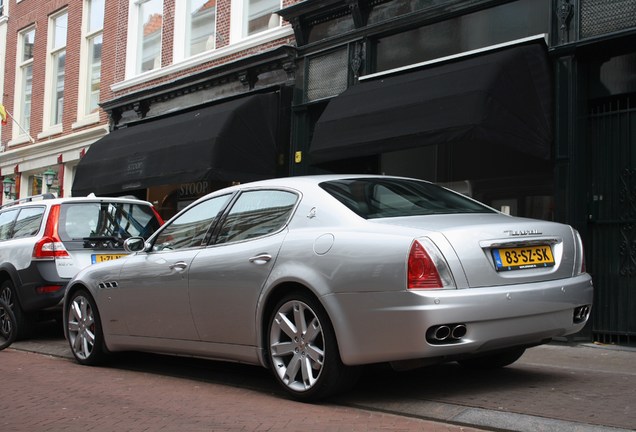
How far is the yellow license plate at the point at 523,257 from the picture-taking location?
4738mm

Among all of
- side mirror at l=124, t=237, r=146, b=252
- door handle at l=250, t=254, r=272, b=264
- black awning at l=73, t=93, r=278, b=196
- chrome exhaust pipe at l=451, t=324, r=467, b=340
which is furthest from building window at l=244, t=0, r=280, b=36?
chrome exhaust pipe at l=451, t=324, r=467, b=340

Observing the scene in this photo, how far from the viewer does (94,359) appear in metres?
7.15

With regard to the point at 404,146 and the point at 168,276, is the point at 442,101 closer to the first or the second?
the point at 404,146

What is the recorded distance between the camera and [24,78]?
917 inches

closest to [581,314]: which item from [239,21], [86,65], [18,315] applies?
[18,315]

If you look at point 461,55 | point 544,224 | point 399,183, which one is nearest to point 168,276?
point 399,183

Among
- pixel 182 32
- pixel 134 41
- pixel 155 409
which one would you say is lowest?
pixel 155 409

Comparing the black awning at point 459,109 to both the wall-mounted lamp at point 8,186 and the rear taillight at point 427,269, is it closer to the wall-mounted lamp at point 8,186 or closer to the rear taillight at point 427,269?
the rear taillight at point 427,269

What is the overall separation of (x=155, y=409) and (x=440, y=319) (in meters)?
1.99

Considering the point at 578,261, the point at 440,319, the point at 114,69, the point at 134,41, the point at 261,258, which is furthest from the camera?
the point at 114,69

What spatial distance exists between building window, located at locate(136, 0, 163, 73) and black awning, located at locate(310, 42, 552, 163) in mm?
7907

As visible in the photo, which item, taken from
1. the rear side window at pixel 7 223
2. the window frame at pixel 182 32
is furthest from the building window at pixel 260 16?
the rear side window at pixel 7 223

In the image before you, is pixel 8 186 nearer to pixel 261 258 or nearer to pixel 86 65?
pixel 86 65

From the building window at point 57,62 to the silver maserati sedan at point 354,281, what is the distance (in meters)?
16.2
